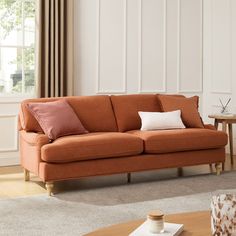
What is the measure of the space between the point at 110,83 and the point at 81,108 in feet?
5.11

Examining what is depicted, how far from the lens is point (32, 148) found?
201 inches

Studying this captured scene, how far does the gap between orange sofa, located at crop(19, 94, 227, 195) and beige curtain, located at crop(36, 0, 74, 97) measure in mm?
976

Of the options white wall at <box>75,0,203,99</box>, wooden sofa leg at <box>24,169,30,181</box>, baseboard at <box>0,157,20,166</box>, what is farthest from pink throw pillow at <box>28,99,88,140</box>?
white wall at <box>75,0,203,99</box>

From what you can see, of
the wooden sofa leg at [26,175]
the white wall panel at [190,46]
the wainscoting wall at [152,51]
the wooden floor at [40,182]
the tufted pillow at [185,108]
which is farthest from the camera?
the white wall panel at [190,46]

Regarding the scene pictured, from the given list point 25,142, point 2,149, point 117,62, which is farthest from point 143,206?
point 117,62

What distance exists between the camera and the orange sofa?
490cm

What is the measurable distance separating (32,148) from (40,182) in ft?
1.79

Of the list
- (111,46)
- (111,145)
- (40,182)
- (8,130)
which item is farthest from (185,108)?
(8,130)

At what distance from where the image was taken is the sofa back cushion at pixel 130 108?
19.1 feet

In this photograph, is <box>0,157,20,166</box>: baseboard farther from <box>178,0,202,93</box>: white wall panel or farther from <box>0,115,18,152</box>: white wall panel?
<box>178,0,202,93</box>: white wall panel

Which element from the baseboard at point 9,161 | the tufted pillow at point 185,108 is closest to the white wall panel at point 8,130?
the baseboard at point 9,161

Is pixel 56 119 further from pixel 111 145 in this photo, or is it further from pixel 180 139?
pixel 180 139

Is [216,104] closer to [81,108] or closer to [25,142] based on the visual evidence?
[81,108]

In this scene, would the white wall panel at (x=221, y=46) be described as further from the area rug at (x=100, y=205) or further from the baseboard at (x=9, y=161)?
the baseboard at (x=9, y=161)
